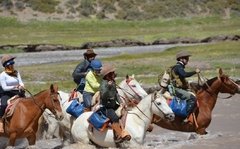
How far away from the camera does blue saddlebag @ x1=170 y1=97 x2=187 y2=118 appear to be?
1555 centimetres

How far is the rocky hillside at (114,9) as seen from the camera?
3031 inches

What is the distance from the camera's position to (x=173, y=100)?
15.6 meters

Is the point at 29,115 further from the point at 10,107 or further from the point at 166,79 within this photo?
the point at 166,79

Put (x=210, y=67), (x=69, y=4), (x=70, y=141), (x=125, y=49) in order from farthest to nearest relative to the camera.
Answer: (x=69, y=4) → (x=125, y=49) → (x=210, y=67) → (x=70, y=141)

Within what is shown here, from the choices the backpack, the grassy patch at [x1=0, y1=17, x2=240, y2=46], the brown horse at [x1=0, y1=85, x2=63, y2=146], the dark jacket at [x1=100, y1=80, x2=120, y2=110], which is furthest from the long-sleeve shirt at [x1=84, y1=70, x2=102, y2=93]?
the grassy patch at [x1=0, y1=17, x2=240, y2=46]

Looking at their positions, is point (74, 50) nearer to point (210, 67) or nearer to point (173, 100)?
point (210, 67)

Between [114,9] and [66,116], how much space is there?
229ft

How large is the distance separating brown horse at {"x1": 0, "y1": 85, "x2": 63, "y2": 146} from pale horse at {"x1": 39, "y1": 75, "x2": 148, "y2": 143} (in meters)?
0.78

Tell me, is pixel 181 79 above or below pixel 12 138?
above

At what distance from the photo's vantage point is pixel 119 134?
12828mm

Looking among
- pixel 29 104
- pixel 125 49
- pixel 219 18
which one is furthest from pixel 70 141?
pixel 219 18

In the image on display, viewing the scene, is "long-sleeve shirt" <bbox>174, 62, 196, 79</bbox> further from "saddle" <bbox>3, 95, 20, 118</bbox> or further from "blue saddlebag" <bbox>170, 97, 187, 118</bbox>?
"saddle" <bbox>3, 95, 20, 118</bbox>

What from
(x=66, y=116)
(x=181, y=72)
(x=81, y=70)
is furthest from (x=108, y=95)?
(x=81, y=70)

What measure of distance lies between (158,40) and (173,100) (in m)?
46.0
